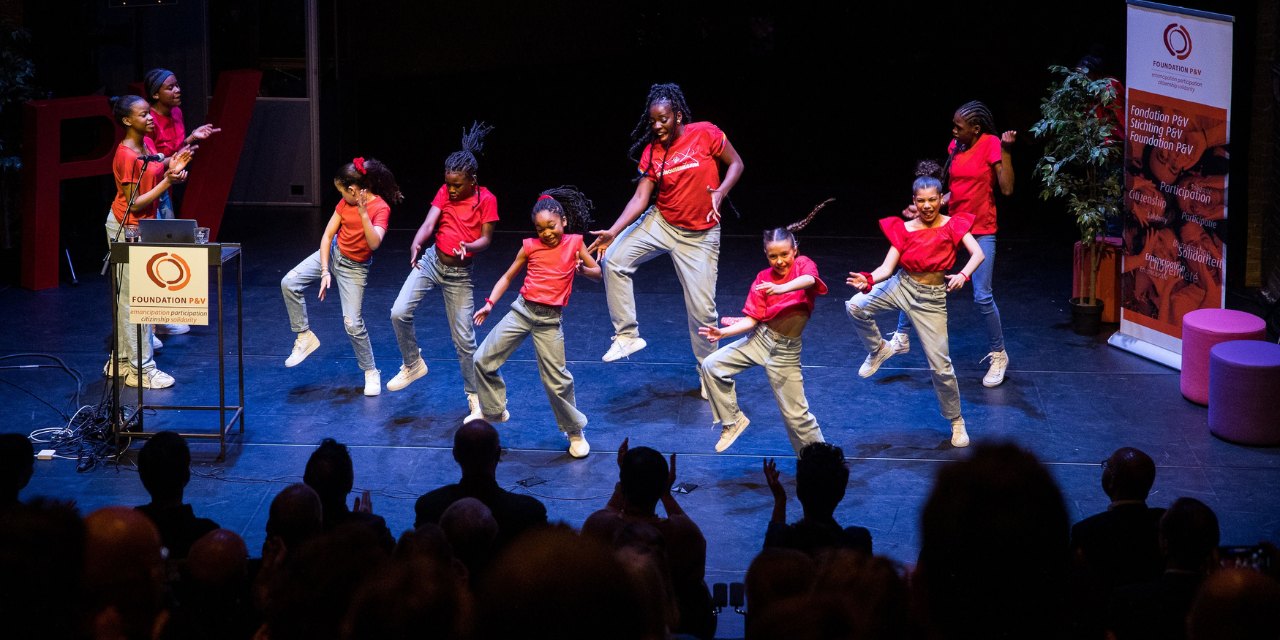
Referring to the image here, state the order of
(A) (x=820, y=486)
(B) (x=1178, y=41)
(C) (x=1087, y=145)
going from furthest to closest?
(C) (x=1087, y=145) → (B) (x=1178, y=41) → (A) (x=820, y=486)

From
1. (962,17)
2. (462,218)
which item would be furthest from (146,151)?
(962,17)

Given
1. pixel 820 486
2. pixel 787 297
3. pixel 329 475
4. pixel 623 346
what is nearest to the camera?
pixel 820 486

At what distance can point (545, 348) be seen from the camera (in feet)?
23.6

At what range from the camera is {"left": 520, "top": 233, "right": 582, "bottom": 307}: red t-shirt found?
7.16 meters

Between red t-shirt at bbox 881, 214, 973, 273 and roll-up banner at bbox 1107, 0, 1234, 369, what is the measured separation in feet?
6.22

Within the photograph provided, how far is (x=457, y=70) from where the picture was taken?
20.3 meters

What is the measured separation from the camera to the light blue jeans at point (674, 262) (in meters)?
8.15

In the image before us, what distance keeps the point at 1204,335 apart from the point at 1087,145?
5.67 feet

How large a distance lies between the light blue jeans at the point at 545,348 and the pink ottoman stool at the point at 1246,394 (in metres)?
3.50

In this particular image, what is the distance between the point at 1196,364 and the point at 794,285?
286 centimetres

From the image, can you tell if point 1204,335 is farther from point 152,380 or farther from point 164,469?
point 152,380

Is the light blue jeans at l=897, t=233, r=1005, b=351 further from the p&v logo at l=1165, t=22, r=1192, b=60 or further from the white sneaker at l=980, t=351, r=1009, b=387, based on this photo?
the p&v logo at l=1165, t=22, r=1192, b=60

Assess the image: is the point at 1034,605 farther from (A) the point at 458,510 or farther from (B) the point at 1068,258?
(B) the point at 1068,258

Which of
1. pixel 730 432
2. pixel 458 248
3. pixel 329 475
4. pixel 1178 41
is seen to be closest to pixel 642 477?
pixel 329 475
